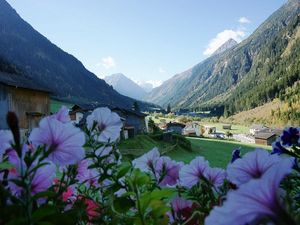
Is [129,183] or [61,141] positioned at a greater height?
[61,141]

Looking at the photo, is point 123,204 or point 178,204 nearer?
point 123,204

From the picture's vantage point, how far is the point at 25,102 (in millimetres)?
27266

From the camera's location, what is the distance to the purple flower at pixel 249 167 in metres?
0.91

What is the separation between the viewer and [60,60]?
541 ft

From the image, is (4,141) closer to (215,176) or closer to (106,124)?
(106,124)

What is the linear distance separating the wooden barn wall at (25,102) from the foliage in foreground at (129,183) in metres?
24.6

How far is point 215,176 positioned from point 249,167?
1.66 ft

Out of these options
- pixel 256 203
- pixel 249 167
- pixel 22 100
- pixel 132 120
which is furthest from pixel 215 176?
pixel 132 120

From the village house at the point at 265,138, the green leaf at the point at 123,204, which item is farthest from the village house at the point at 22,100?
the village house at the point at 265,138

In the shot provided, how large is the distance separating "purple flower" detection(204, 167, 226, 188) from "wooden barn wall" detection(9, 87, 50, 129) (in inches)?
974

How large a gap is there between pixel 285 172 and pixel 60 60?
170 m

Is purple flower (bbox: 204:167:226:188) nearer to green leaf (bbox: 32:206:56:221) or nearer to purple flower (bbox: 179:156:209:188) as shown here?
purple flower (bbox: 179:156:209:188)

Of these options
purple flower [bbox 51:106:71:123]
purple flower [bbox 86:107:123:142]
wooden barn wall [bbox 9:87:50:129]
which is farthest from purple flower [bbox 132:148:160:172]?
wooden barn wall [bbox 9:87:50:129]

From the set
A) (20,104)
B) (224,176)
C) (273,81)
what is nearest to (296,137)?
(224,176)
